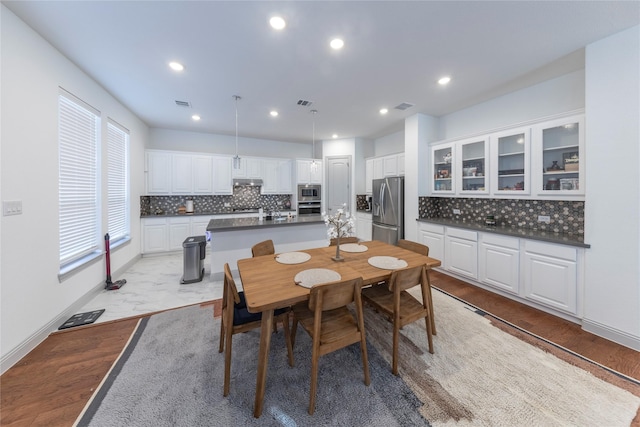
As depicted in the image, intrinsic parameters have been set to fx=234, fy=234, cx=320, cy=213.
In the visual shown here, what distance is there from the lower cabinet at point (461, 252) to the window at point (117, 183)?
5374mm

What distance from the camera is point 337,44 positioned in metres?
2.35

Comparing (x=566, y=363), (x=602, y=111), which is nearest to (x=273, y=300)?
(x=566, y=363)

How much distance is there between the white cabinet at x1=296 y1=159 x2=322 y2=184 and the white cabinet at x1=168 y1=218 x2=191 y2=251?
2.88 metres

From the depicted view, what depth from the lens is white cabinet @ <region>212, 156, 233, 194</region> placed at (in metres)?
5.70

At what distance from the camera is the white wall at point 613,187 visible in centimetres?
212

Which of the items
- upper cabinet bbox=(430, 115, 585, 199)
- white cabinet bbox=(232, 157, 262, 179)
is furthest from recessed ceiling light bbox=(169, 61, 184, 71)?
upper cabinet bbox=(430, 115, 585, 199)

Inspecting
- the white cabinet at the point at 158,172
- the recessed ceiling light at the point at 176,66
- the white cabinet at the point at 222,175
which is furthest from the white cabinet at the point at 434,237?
the white cabinet at the point at 158,172

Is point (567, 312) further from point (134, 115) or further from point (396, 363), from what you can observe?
point (134, 115)

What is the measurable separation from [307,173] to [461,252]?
13.6ft

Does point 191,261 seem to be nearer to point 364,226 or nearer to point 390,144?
point 364,226

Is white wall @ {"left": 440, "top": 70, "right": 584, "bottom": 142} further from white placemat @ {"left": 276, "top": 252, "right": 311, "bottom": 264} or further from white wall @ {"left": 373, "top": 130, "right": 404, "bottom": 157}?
white placemat @ {"left": 276, "top": 252, "right": 311, "bottom": 264}

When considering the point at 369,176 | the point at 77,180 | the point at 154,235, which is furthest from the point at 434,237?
the point at 154,235

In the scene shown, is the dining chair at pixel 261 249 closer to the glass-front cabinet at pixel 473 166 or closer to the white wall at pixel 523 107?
the glass-front cabinet at pixel 473 166

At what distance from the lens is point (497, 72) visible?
2904 millimetres
